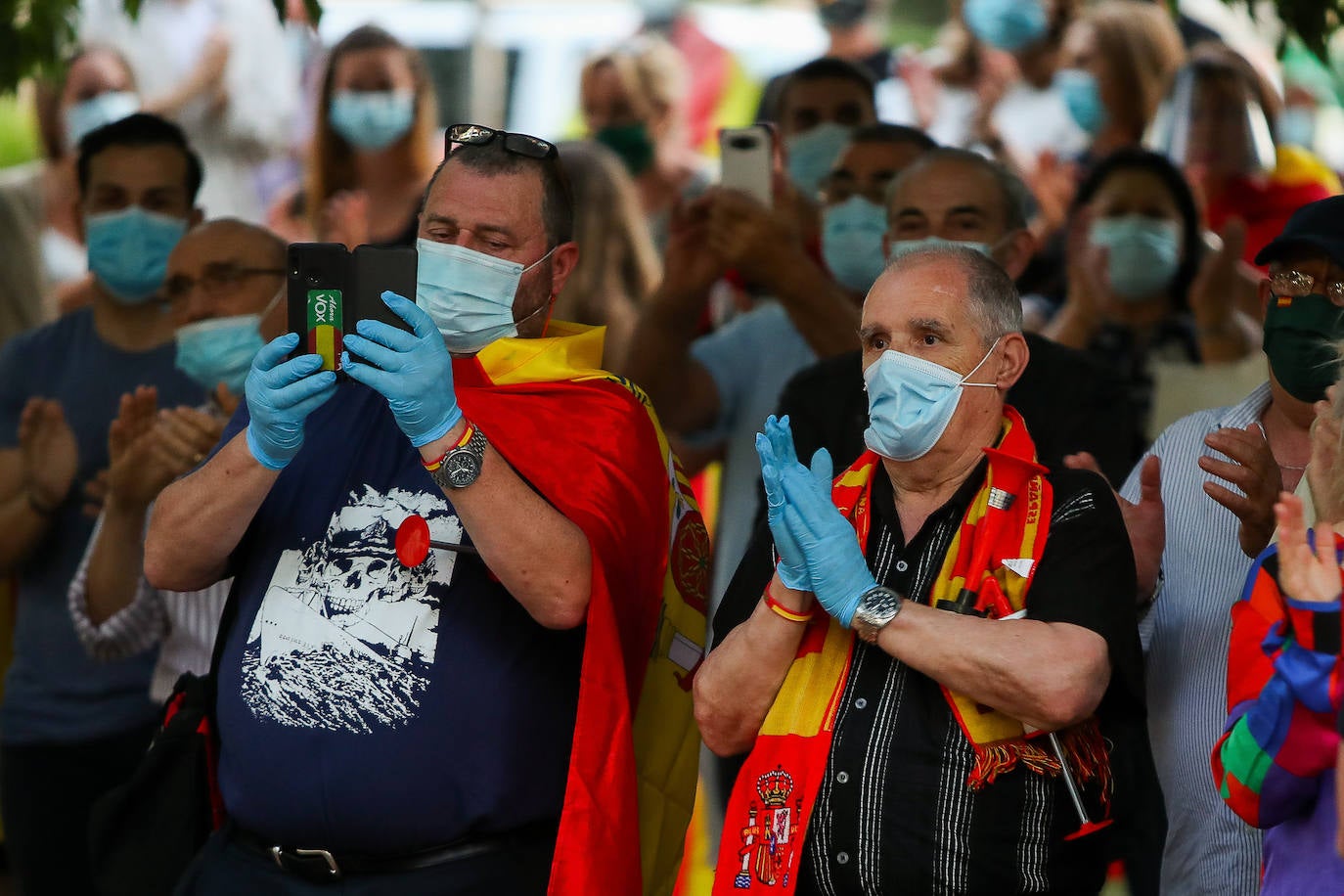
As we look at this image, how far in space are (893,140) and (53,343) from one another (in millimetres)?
2293

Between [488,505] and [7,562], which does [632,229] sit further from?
[488,505]

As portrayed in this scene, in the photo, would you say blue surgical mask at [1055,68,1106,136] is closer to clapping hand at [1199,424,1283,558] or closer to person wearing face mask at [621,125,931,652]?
person wearing face mask at [621,125,931,652]

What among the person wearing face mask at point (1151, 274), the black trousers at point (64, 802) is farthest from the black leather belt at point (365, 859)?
the person wearing face mask at point (1151, 274)

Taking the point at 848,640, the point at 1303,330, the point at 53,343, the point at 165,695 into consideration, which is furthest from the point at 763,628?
the point at 53,343

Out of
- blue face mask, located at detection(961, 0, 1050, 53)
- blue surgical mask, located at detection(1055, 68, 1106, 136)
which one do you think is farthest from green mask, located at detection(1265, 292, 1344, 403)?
blue face mask, located at detection(961, 0, 1050, 53)

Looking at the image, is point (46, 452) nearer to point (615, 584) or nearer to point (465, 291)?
point (465, 291)

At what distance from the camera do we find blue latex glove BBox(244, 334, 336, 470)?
293cm

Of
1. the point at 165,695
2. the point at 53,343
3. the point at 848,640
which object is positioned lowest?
the point at 165,695

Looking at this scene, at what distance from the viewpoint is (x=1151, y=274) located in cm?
524

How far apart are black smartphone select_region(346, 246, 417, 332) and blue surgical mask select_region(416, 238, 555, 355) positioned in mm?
220

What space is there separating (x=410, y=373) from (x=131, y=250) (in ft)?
7.26

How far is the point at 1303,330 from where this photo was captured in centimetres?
324

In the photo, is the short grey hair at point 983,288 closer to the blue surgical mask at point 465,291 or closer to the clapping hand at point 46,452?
the blue surgical mask at point 465,291

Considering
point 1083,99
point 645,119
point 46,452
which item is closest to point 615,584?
point 46,452
